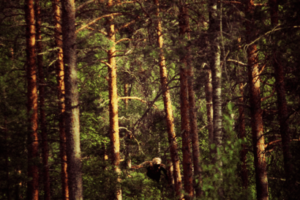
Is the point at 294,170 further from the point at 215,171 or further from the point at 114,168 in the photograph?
the point at 114,168

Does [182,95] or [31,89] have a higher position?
[31,89]

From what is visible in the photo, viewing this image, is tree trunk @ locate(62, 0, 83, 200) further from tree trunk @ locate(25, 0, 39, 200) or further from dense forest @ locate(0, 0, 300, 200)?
tree trunk @ locate(25, 0, 39, 200)

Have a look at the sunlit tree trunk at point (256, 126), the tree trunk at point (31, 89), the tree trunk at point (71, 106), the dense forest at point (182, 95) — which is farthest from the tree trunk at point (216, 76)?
the tree trunk at point (31, 89)

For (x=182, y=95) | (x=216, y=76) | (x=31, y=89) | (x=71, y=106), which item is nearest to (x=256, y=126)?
(x=216, y=76)

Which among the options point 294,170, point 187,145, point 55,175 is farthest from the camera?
point 55,175

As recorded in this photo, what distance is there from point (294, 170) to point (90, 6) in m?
8.10

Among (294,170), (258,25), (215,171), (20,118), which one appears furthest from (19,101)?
(294,170)

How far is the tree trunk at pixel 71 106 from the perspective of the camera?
7.23 meters

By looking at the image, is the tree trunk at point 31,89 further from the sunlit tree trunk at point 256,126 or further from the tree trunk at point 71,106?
the sunlit tree trunk at point 256,126

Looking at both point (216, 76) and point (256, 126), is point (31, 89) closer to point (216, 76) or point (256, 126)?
point (216, 76)

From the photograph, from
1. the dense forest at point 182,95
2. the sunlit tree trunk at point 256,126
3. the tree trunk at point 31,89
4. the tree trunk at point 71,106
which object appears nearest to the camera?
the dense forest at point 182,95

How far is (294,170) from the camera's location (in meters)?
6.11

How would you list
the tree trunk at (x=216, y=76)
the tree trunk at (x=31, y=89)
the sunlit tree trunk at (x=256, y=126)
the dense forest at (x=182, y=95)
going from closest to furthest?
the dense forest at (x=182, y=95)
the tree trunk at (x=216, y=76)
the sunlit tree trunk at (x=256, y=126)
the tree trunk at (x=31, y=89)

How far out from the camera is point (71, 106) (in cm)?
723
